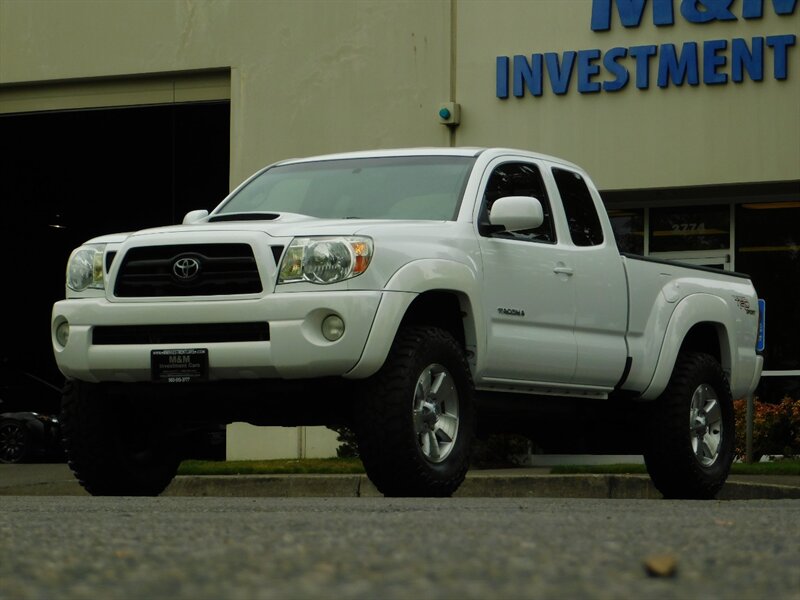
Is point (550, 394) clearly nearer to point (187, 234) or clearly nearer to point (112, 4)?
point (187, 234)

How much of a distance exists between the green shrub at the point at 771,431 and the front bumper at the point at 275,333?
10173 mm

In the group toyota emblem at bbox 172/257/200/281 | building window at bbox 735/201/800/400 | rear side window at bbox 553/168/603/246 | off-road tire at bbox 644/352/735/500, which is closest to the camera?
toyota emblem at bbox 172/257/200/281

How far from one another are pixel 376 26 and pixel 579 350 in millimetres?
10541

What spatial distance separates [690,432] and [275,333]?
3448 mm

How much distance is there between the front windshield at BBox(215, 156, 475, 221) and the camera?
9234mm

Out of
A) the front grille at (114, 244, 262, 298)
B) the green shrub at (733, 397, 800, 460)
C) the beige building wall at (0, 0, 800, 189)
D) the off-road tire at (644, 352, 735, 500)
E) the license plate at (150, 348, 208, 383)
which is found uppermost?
the beige building wall at (0, 0, 800, 189)

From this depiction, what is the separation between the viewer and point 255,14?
20000 mm

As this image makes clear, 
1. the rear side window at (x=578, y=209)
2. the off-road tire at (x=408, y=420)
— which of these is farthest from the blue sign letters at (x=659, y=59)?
the off-road tire at (x=408, y=420)

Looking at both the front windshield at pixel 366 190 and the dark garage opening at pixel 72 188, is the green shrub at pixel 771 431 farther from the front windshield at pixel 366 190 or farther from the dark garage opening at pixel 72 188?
the front windshield at pixel 366 190

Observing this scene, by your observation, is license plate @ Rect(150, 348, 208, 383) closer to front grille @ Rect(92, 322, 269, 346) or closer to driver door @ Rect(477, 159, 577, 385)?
front grille @ Rect(92, 322, 269, 346)

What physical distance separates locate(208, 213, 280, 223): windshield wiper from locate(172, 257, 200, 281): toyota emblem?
780 mm

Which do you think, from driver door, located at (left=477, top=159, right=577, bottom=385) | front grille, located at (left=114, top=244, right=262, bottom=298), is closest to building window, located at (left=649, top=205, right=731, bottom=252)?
driver door, located at (left=477, top=159, right=577, bottom=385)

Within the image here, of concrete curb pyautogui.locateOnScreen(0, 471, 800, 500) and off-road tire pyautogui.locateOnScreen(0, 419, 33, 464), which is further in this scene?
off-road tire pyautogui.locateOnScreen(0, 419, 33, 464)

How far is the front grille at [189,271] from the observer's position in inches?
326
